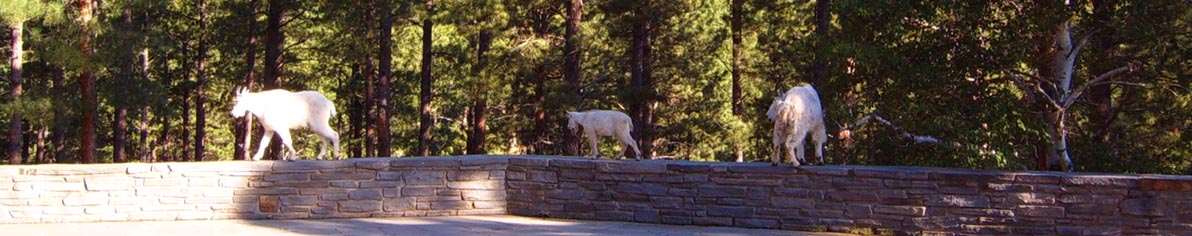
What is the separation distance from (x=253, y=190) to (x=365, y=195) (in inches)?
42.1

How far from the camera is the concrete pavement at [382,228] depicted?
9812 mm

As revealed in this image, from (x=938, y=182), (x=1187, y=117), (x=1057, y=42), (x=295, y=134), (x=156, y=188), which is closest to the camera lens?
(x=938, y=182)

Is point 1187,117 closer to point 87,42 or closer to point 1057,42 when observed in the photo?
point 1057,42

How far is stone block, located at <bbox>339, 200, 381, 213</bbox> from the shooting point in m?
11.0

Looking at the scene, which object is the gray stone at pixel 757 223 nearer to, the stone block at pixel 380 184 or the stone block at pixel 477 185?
the stone block at pixel 477 185

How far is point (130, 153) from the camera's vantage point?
125ft

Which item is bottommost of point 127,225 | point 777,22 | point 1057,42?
point 127,225

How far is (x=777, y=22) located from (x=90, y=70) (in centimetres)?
1274

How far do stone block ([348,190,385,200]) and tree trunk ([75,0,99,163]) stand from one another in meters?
7.72

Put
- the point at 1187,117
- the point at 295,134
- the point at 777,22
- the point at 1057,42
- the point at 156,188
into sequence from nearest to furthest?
the point at 156,188 → the point at 1057,42 → the point at 1187,117 → the point at 777,22 → the point at 295,134

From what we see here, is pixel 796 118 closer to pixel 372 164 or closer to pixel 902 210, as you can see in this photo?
pixel 902 210

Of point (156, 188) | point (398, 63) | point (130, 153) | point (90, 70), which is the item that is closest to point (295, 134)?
point (398, 63)

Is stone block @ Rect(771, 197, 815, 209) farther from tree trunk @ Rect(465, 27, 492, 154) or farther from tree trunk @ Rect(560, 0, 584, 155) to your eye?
tree trunk @ Rect(465, 27, 492, 154)

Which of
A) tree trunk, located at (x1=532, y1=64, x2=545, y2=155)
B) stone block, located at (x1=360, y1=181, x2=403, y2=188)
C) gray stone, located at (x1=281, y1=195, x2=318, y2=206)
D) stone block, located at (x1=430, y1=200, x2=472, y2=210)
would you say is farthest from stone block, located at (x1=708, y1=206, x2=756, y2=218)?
tree trunk, located at (x1=532, y1=64, x2=545, y2=155)
